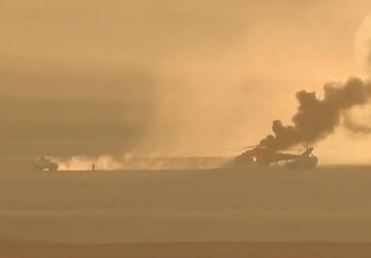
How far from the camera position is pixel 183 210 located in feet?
208

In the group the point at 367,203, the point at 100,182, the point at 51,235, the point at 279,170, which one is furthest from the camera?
the point at 279,170

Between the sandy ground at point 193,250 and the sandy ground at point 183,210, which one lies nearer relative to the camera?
the sandy ground at point 193,250

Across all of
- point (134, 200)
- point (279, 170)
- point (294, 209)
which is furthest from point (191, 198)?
point (279, 170)

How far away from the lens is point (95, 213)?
61.0 metres

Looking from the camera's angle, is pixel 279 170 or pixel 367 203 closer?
pixel 367 203

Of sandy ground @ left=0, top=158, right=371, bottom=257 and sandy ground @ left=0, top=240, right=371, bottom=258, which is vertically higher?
sandy ground @ left=0, top=158, right=371, bottom=257

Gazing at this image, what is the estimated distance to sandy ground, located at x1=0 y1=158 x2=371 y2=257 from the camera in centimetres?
5034

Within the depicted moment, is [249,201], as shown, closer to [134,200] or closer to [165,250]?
[134,200]

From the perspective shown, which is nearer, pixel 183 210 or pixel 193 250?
pixel 193 250

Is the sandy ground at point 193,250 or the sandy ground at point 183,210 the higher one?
the sandy ground at point 183,210

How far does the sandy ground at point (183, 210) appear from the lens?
50344 mm

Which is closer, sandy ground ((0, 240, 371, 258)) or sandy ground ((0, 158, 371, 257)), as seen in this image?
sandy ground ((0, 240, 371, 258))

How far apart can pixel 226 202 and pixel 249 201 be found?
135 centimetres

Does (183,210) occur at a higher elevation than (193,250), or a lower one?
higher
